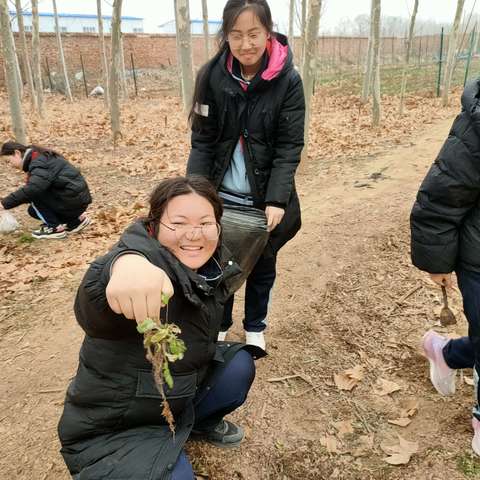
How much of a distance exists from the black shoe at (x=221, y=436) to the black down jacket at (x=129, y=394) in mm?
587

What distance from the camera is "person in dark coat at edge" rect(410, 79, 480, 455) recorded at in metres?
1.79

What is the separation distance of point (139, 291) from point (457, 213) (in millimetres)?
1354

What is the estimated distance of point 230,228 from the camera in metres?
2.34

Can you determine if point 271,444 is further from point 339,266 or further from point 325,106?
point 325,106

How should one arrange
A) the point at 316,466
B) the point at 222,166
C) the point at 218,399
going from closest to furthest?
the point at 218,399 < the point at 316,466 < the point at 222,166

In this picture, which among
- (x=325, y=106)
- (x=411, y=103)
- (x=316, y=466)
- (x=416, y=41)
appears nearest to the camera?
(x=316, y=466)

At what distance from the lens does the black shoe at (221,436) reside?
89.8 inches

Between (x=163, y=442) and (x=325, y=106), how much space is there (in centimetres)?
1564

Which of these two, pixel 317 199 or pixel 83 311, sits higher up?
pixel 83 311

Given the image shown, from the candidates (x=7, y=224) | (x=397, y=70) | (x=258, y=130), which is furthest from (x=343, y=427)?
(x=397, y=70)

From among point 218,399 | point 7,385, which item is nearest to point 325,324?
point 218,399

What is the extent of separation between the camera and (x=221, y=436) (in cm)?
229

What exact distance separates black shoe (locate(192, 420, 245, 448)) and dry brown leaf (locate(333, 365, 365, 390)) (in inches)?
29.8

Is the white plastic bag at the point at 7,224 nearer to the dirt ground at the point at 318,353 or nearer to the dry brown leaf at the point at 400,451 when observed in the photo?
the dirt ground at the point at 318,353
